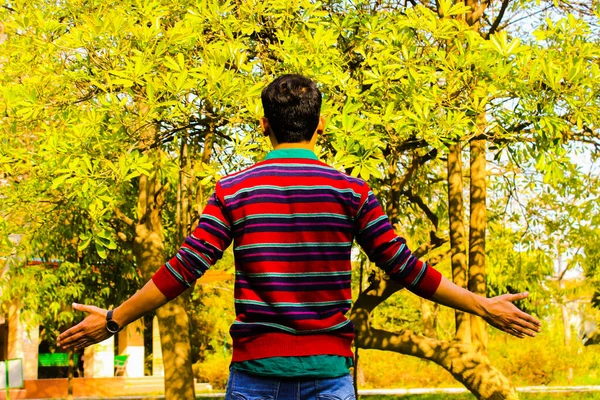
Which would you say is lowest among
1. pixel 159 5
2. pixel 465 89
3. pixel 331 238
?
pixel 331 238

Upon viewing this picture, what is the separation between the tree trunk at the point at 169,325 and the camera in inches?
462

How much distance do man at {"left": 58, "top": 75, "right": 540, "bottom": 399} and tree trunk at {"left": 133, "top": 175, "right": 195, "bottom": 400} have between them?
366 inches

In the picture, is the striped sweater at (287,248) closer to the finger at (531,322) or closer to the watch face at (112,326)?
the watch face at (112,326)

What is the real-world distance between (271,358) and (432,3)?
9.56m

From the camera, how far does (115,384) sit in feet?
90.2

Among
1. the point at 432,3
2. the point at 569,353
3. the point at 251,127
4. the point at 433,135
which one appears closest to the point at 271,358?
the point at 433,135

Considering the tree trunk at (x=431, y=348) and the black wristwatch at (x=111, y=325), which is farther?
the tree trunk at (x=431, y=348)

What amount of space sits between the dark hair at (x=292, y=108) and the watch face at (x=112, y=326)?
2.53 ft

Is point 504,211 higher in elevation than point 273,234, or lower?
higher

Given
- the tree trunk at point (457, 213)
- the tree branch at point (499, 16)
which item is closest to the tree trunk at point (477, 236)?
the tree trunk at point (457, 213)

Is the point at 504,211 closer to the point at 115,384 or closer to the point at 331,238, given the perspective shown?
the point at 331,238

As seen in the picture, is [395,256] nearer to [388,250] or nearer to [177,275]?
[388,250]

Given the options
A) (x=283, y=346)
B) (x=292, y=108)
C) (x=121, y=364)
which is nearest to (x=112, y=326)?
(x=283, y=346)

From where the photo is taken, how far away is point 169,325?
12.0m
